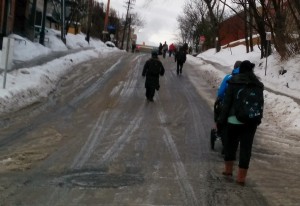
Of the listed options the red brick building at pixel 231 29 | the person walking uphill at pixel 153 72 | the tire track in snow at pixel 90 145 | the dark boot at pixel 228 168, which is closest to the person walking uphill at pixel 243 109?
the dark boot at pixel 228 168

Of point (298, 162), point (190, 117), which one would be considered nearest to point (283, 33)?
point (190, 117)

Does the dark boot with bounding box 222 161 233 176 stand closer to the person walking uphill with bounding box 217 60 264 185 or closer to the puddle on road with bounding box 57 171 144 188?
the person walking uphill with bounding box 217 60 264 185

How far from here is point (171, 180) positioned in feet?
25.2

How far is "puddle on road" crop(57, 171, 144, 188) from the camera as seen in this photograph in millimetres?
7195

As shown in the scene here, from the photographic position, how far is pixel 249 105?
7.48 metres

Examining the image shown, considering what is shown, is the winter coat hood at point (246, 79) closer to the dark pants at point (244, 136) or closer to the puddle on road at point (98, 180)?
the dark pants at point (244, 136)

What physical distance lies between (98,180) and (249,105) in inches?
92.9

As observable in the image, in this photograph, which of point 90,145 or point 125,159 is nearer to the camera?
point 125,159

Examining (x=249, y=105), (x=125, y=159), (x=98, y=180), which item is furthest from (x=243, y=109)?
(x=125, y=159)

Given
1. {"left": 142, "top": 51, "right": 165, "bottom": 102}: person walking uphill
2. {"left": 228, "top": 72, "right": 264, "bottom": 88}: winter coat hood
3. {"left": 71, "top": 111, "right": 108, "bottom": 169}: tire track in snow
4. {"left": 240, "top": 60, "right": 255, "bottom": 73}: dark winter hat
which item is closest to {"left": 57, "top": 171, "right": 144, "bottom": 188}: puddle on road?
{"left": 71, "top": 111, "right": 108, "bottom": 169}: tire track in snow

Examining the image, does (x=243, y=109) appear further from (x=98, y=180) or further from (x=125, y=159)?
(x=125, y=159)

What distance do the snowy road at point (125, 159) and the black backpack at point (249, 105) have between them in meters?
1.01

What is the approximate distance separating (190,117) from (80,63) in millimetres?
16054

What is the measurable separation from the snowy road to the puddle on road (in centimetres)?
1
